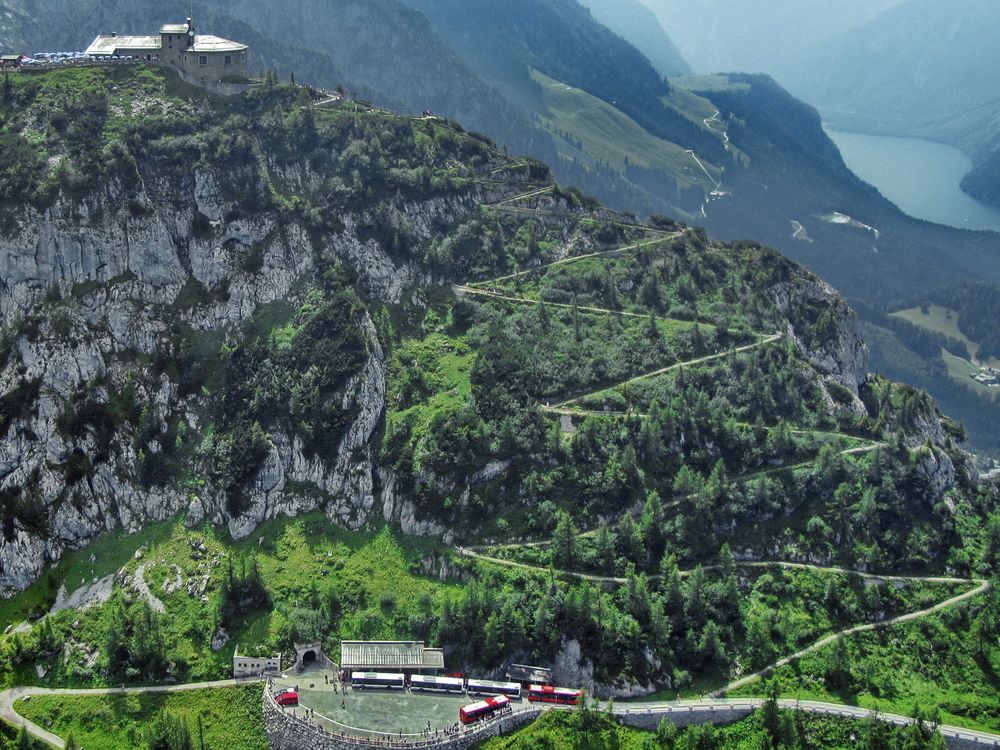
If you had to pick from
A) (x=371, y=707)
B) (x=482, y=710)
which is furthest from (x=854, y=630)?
(x=371, y=707)

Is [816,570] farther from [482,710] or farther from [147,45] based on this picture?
[147,45]

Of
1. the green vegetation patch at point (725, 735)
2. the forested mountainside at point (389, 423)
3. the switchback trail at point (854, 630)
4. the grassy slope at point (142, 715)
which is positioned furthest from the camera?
the forested mountainside at point (389, 423)

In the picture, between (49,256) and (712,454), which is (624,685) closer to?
(712,454)

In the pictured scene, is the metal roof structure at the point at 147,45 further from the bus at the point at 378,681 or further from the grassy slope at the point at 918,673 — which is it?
the grassy slope at the point at 918,673

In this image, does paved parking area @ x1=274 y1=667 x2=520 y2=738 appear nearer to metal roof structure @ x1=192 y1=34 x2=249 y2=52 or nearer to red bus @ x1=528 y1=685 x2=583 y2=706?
red bus @ x1=528 y1=685 x2=583 y2=706

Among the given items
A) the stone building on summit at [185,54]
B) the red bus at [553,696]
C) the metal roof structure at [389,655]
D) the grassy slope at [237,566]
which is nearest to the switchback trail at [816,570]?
the grassy slope at [237,566]

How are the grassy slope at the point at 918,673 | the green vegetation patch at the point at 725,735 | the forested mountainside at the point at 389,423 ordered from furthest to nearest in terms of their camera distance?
the forested mountainside at the point at 389,423
the grassy slope at the point at 918,673
the green vegetation patch at the point at 725,735
